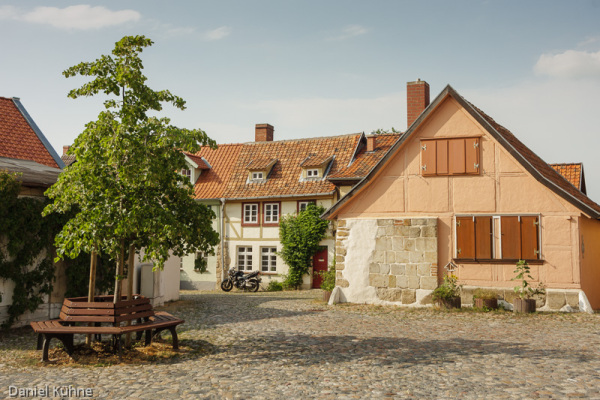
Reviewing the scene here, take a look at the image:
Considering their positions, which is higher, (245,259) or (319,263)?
(245,259)

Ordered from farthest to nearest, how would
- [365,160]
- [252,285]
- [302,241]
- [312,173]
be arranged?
[312,173] < [252,285] < [302,241] < [365,160]

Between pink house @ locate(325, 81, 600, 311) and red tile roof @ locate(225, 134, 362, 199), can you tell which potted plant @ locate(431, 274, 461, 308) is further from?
red tile roof @ locate(225, 134, 362, 199)

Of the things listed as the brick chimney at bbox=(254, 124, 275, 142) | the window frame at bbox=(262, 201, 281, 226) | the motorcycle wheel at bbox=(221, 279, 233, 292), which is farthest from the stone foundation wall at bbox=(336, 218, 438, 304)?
the brick chimney at bbox=(254, 124, 275, 142)

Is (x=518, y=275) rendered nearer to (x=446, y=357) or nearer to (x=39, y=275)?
(x=446, y=357)

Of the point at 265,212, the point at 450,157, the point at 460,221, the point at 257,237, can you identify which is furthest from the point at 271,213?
the point at 460,221

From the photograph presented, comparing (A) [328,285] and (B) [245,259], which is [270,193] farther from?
(A) [328,285]

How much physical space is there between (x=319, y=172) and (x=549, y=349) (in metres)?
18.7

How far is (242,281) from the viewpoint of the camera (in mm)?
26781

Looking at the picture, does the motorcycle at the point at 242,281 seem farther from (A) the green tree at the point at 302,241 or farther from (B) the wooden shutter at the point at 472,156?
(B) the wooden shutter at the point at 472,156

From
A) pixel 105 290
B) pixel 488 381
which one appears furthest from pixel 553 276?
pixel 105 290

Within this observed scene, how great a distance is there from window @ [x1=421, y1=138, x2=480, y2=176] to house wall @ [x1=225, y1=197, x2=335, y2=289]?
10.7 meters

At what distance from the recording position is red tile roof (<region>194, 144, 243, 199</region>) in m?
29.8

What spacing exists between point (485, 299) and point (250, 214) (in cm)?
1578

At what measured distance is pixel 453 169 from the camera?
15.8 m
